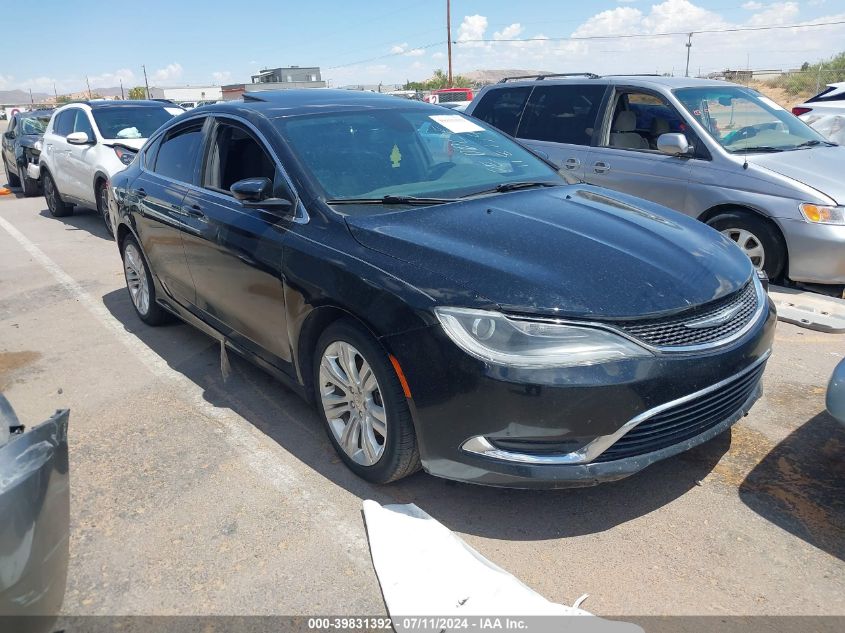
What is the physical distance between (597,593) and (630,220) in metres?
1.76

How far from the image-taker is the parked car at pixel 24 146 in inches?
570

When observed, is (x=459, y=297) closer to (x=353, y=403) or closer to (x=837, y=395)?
(x=353, y=403)

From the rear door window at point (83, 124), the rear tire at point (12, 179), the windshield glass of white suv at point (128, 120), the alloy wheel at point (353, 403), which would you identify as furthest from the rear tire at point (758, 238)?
the rear tire at point (12, 179)

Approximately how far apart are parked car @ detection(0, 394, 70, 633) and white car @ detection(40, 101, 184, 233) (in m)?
7.95

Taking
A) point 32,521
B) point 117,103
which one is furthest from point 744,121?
point 117,103

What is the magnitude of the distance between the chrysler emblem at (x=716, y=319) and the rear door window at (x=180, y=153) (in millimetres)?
3213

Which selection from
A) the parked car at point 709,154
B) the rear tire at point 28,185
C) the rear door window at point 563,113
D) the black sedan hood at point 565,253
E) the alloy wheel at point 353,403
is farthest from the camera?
the rear tire at point 28,185

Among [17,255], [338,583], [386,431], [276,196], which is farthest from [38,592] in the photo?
[17,255]

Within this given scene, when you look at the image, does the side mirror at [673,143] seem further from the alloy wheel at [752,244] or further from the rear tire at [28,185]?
the rear tire at [28,185]

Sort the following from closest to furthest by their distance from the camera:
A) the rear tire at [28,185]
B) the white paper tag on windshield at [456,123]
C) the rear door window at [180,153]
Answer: the white paper tag on windshield at [456,123]
the rear door window at [180,153]
the rear tire at [28,185]

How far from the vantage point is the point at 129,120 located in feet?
33.7

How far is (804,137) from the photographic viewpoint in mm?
6742

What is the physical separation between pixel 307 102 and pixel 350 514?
2.46m

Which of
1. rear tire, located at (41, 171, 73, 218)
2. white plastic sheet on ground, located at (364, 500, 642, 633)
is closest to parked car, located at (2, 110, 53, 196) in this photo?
rear tire, located at (41, 171, 73, 218)
